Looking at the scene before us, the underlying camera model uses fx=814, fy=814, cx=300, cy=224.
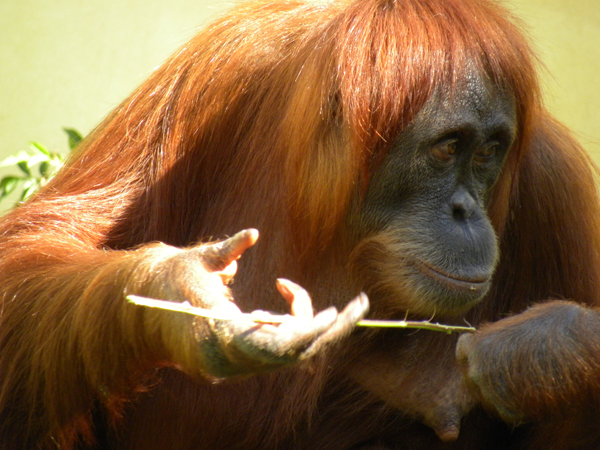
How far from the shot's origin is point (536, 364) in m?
2.18

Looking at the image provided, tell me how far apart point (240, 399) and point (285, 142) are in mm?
820

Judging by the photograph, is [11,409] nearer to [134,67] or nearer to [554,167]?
[554,167]

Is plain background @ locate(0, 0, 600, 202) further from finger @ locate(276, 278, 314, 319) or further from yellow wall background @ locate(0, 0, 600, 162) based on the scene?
finger @ locate(276, 278, 314, 319)

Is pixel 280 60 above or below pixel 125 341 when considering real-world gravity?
above

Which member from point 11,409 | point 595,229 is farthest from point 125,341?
point 595,229

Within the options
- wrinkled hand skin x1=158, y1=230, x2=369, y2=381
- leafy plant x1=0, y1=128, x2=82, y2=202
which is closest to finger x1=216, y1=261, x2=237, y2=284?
wrinkled hand skin x1=158, y1=230, x2=369, y2=381

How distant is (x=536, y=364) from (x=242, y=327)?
87 centimetres

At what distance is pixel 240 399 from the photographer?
254 cm

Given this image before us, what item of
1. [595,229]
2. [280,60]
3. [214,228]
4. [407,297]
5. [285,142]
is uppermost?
[280,60]

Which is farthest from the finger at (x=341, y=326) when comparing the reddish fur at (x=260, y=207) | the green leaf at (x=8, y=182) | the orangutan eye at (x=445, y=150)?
the green leaf at (x=8, y=182)

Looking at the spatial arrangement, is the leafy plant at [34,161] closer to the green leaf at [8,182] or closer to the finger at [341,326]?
the green leaf at [8,182]

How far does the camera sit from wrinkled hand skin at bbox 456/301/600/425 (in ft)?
7.14

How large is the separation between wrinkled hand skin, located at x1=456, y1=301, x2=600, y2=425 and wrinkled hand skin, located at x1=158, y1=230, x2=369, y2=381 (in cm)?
53

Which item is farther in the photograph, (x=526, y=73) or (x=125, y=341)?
(x=526, y=73)
